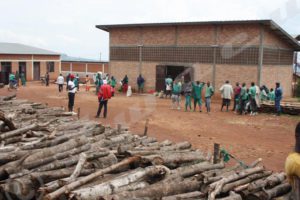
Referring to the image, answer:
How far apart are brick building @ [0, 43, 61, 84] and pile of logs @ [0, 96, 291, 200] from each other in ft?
96.1

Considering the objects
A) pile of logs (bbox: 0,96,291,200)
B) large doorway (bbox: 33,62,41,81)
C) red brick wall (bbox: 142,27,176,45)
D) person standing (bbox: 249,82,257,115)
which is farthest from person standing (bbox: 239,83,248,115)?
large doorway (bbox: 33,62,41,81)

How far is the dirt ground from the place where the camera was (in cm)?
1166

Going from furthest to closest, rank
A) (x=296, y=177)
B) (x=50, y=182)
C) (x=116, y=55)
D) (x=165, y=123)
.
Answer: (x=116, y=55)
(x=165, y=123)
(x=50, y=182)
(x=296, y=177)

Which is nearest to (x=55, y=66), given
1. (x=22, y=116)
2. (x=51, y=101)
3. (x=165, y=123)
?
(x=51, y=101)

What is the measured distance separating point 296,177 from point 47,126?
20.6ft

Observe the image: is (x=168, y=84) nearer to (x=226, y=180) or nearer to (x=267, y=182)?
(x=267, y=182)

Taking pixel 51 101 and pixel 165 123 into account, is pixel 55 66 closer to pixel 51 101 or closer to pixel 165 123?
pixel 51 101

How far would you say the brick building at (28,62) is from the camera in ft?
116

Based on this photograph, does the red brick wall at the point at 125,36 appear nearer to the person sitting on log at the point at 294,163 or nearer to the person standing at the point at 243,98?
the person standing at the point at 243,98

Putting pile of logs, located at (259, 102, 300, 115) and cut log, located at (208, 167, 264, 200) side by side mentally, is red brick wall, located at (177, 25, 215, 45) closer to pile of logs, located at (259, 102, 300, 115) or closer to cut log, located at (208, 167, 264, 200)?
pile of logs, located at (259, 102, 300, 115)

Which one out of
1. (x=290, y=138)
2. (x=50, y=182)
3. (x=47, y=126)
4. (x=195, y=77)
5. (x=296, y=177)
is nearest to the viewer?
(x=296, y=177)

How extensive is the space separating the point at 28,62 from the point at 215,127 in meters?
27.0

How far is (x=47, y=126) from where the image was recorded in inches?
355

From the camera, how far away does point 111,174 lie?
5980mm
